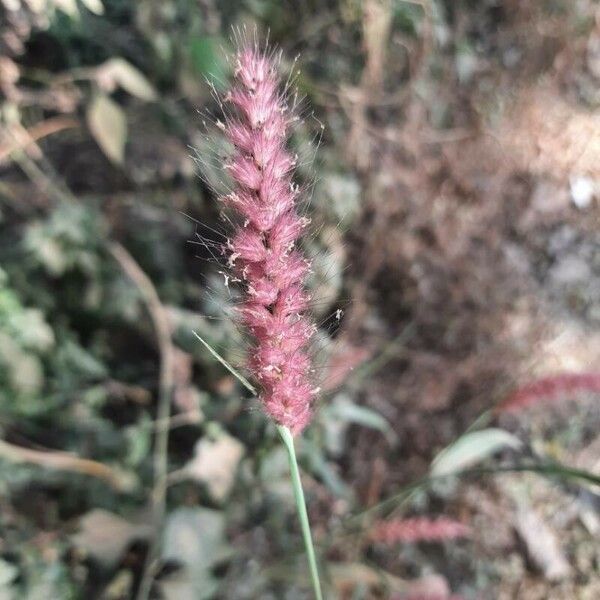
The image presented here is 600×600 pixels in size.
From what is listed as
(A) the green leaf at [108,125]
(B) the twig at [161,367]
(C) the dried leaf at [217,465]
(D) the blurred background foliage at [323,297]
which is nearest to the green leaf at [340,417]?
(D) the blurred background foliage at [323,297]

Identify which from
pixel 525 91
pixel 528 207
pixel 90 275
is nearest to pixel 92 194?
pixel 90 275

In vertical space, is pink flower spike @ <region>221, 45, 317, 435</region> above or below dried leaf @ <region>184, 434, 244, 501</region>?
below

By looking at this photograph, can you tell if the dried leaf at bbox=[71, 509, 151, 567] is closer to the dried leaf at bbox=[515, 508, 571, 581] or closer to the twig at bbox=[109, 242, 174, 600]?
the twig at bbox=[109, 242, 174, 600]

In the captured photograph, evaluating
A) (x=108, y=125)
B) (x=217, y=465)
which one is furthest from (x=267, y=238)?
(x=108, y=125)

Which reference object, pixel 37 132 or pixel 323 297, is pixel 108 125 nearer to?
pixel 37 132

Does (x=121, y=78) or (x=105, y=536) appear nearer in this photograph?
(x=105, y=536)

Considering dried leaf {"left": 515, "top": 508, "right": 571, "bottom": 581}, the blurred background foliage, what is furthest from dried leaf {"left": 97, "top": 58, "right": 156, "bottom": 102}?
dried leaf {"left": 515, "top": 508, "right": 571, "bottom": 581}

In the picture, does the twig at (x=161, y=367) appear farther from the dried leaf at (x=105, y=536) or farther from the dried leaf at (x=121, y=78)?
the dried leaf at (x=121, y=78)
